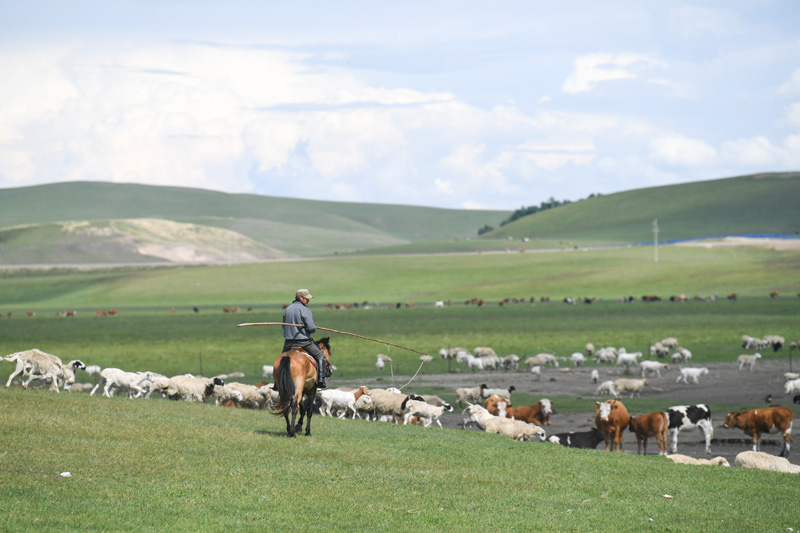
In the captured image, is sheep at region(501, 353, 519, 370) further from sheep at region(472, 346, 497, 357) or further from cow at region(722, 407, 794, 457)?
cow at region(722, 407, 794, 457)

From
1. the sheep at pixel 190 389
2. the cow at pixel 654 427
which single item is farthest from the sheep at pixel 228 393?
the cow at pixel 654 427

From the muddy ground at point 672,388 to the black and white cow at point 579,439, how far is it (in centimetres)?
210

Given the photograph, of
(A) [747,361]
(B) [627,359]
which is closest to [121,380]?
Answer: (B) [627,359]

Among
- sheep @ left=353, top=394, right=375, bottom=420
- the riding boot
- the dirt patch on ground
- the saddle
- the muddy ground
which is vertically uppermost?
the dirt patch on ground

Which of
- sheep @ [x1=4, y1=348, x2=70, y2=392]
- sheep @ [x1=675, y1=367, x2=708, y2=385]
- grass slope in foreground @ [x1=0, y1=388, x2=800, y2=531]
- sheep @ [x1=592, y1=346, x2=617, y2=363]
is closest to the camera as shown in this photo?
grass slope in foreground @ [x1=0, y1=388, x2=800, y2=531]

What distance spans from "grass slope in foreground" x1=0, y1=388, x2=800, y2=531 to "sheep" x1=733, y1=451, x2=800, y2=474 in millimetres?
1789

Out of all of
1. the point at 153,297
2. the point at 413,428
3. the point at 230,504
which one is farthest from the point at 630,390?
the point at 153,297

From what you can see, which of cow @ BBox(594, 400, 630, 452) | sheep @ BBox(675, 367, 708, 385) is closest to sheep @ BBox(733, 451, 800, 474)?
cow @ BBox(594, 400, 630, 452)

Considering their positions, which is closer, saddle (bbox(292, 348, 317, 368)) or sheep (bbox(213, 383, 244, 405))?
saddle (bbox(292, 348, 317, 368))

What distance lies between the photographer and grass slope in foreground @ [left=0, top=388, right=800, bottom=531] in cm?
1180

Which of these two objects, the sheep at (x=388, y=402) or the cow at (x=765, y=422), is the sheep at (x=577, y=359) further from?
the sheep at (x=388, y=402)

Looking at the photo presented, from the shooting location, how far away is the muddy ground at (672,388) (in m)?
25.4

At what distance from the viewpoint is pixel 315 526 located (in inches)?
450

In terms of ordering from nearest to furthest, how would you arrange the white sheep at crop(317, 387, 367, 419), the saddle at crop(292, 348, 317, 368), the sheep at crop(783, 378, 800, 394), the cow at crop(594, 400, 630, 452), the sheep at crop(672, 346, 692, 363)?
the saddle at crop(292, 348, 317, 368)
the cow at crop(594, 400, 630, 452)
the white sheep at crop(317, 387, 367, 419)
the sheep at crop(783, 378, 800, 394)
the sheep at crop(672, 346, 692, 363)
